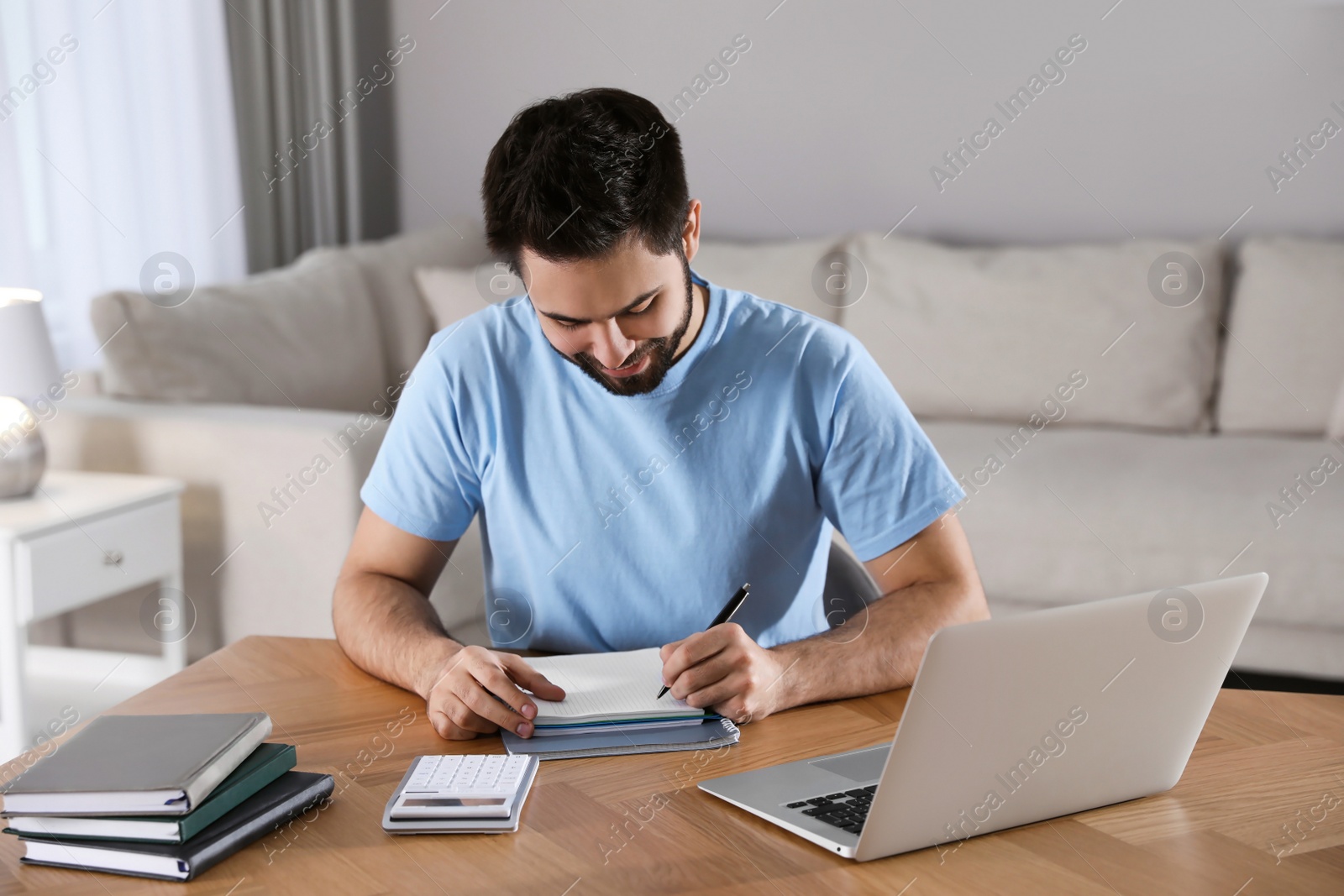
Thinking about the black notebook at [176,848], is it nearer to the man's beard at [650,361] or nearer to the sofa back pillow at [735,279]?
the man's beard at [650,361]

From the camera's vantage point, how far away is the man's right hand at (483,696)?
96 cm

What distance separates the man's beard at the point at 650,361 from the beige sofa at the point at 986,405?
98 cm

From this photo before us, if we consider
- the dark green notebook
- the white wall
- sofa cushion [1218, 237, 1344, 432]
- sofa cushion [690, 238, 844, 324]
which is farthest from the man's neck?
the white wall

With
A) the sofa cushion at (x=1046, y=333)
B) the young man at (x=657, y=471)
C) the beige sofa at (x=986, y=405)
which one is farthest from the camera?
the sofa cushion at (x=1046, y=333)

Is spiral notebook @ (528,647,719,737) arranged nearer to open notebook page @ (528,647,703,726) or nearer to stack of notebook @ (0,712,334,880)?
open notebook page @ (528,647,703,726)

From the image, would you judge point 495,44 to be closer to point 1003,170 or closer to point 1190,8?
point 1003,170

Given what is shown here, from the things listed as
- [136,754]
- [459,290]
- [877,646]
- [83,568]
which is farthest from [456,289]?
[136,754]

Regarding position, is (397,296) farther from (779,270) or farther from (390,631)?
(390,631)

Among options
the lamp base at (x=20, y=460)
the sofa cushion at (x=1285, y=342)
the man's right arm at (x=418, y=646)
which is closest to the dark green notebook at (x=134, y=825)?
the man's right arm at (x=418, y=646)

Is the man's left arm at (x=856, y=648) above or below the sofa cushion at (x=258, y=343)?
below

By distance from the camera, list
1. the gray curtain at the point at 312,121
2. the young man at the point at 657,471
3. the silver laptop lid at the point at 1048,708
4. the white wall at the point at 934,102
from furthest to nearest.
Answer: the gray curtain at the point at 312,121
the white wall at the point at 934,102
the young man at the point at 657,471
the silver laptop lid at the point at 1048,708

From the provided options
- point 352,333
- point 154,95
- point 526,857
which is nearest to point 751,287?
point 352,333

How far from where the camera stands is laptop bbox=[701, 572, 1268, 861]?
0.73 m

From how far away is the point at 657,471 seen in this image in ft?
4.34
